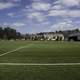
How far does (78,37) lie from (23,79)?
134m

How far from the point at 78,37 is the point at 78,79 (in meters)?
134

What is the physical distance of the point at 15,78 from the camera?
8.66 m

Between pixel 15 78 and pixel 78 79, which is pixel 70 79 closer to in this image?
pixel 78 79

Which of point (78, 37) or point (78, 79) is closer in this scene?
point (78, 79)

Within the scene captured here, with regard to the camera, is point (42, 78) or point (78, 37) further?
point (78, 37)

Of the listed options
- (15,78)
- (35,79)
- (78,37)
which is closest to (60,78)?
(35,79)

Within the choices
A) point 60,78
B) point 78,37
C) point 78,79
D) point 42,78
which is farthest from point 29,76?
point 78,37

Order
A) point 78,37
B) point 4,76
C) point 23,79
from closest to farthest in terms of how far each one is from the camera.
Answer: point 23,79
point 4,76
point 78,37

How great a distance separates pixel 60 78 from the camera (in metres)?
8.67

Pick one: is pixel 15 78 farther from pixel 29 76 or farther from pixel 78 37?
pixel 78 37

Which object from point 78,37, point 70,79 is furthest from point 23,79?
point 78,37

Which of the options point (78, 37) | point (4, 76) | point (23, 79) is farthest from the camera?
point (78, 37)

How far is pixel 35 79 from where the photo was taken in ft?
27.8

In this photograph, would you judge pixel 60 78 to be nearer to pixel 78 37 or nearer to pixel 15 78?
pixel 15 78
